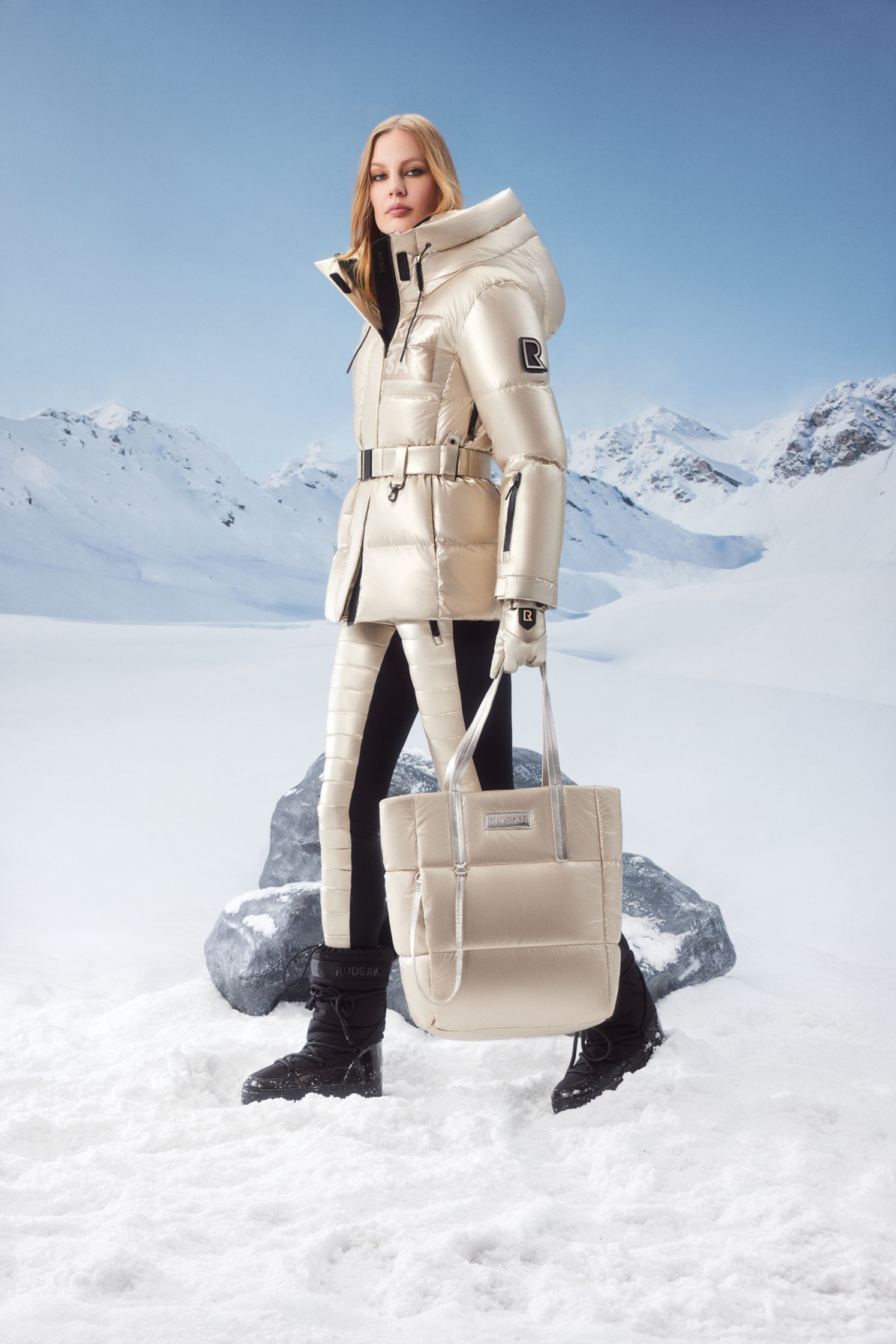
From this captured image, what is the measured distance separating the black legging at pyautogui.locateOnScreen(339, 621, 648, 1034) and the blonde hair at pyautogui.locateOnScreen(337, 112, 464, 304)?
642mm

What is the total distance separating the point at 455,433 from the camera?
1807 millimetres

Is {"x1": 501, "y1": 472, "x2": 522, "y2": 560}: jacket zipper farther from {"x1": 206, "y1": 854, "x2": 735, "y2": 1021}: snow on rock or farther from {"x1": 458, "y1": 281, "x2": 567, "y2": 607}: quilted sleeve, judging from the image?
{"x1": 206, "y1": 854, "x2": 735, "y2": 1021}: snow on rock

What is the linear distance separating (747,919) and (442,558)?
2003mm

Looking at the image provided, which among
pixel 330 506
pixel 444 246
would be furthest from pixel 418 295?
pixel 330 506

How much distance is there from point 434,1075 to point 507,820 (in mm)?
651

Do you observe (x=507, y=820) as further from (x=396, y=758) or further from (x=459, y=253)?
(x=459, y=253)

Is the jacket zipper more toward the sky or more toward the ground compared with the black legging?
more toward the sky

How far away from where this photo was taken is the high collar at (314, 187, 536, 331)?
1.78m

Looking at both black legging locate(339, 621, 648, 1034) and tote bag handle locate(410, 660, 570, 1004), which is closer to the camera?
tote bag handle locate(410, 660, 570, 1004)

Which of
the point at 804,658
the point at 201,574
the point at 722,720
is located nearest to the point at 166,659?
the point at 201,574

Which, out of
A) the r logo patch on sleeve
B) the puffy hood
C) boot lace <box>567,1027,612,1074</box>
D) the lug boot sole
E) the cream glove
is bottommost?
the lug boot sole

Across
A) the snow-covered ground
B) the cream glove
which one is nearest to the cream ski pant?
the cream glove

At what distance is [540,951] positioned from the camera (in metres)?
1.58

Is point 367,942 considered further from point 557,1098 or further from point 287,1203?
point 287,1203
